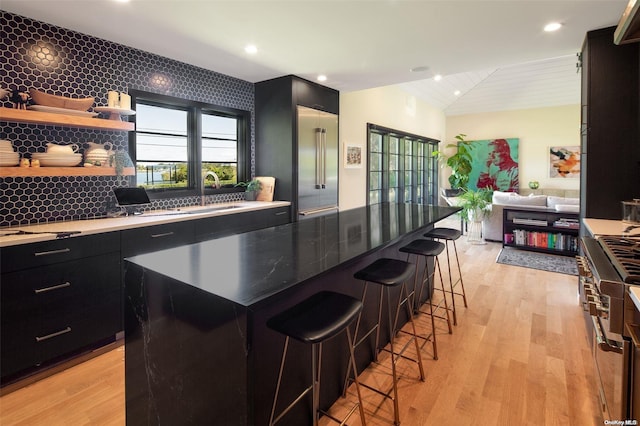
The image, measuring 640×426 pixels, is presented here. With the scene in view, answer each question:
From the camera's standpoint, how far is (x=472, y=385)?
214 centimetres

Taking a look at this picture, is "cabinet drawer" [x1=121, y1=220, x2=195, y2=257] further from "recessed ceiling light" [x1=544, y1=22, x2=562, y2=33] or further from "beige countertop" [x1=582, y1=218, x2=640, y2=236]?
"recessed ceiling light" [x1=544, y1=22, x2=562, y2=33]

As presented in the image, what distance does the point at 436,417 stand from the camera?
1866 millimetres

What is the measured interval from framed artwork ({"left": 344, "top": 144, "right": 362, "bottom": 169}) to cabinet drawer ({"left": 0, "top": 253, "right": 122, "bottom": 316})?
377 cm

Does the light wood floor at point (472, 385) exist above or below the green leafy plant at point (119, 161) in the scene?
below

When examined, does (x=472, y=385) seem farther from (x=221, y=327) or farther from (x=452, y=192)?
(x=452, y=192)

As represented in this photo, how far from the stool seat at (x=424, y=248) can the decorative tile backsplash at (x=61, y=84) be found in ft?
8.62

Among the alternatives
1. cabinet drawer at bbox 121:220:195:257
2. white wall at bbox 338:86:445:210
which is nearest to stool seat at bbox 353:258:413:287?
cabinet drawer at bbox 121:220:195:257

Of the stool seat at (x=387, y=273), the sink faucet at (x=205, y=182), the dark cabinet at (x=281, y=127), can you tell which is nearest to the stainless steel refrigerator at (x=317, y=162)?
the dark cabinet at (x=281, y=127)

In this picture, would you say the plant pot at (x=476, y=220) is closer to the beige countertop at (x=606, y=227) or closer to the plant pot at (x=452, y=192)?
the plant pot at (x=452, y=192)

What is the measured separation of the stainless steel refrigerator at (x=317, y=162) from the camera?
4484mm

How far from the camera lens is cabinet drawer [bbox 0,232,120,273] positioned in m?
2.09

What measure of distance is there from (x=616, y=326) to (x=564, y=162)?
8772mm

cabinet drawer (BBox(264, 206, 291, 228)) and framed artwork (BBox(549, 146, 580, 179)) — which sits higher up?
framed artwork (BBox(549, 146, 580, 179))

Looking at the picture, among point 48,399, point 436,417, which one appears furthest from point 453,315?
point 48,399
